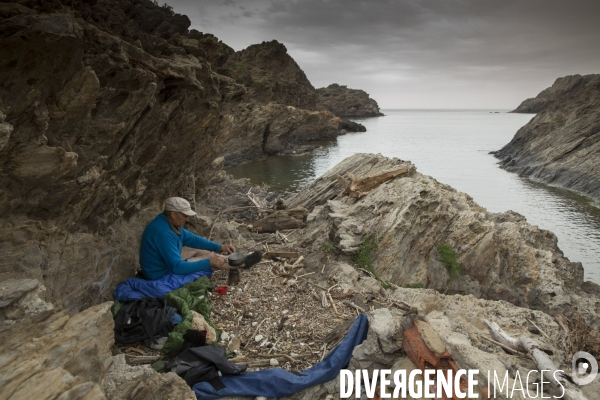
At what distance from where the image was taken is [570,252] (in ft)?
68.7

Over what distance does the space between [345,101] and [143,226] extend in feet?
437

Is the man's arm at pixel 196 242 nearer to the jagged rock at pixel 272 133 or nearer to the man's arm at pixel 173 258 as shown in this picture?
the man's arm at pixel 173 258

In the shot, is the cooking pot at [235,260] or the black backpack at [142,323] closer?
the black backpack at [142,323]

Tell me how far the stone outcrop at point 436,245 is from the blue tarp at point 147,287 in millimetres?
3889

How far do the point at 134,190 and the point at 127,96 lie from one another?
2309 mm

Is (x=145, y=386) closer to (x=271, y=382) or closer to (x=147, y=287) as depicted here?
(x=271, y=382)

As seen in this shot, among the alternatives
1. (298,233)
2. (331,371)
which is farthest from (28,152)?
(298,233)

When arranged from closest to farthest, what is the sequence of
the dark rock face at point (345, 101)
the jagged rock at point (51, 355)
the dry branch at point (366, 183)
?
the jagged rock at point (51, 355) < the dry branch at point (366, 183) < the dark rock face at point (345, 101)

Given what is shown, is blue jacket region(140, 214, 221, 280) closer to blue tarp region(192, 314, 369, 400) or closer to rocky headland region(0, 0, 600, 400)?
rocky headland region(0, 0, 600, 400)

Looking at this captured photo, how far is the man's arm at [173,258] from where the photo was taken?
688 cm

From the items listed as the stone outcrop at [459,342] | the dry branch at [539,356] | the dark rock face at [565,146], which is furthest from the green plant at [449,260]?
the dark rock face at [565,146]

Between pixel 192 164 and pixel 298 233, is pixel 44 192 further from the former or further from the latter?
pixel 298 233

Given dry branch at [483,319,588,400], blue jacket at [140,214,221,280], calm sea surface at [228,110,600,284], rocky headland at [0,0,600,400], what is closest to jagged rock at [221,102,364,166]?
calm sea surface at [228,110,600,284]

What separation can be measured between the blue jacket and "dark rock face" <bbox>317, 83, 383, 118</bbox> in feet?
400
